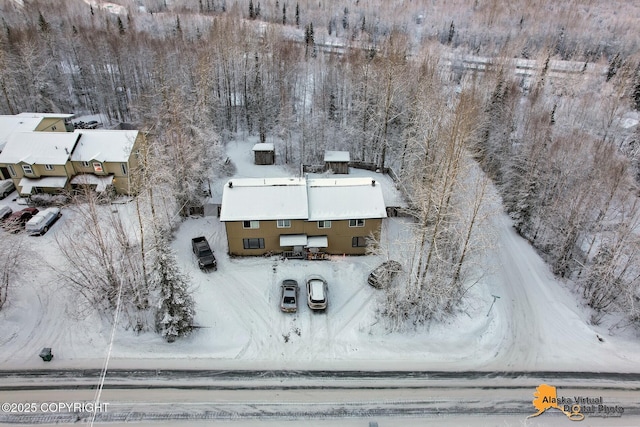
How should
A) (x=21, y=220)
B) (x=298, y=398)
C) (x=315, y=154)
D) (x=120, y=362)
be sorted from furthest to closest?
(x=315, y=154)
(x=21, y=220)
(x=120, y=362)
(x=298, y=398)

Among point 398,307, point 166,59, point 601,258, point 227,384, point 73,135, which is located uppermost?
point 166,59

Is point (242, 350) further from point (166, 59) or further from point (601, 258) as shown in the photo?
point (166, 59)

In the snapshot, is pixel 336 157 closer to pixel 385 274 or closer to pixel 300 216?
pixel 300 216

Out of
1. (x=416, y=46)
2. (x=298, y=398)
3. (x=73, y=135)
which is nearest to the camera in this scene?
(x=298, y=398)

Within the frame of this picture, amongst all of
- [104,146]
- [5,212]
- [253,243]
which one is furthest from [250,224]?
[5,212]

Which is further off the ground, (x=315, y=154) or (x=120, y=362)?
(x=315, y=154)

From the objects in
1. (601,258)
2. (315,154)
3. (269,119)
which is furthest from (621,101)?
(269,119)

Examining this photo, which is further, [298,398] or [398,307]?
[398,307]

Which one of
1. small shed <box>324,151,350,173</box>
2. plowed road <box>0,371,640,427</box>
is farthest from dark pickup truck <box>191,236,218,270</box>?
small shed <box>324,151,350,173</box>
